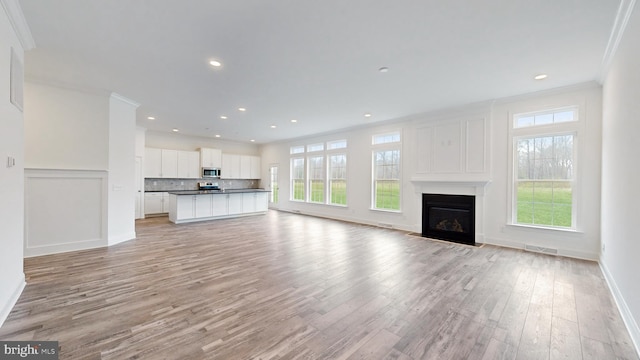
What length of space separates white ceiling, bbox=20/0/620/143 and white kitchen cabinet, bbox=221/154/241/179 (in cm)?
495

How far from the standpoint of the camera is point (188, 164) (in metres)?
8.86

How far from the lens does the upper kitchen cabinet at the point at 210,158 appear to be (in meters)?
9.12

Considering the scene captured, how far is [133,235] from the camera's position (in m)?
5.14

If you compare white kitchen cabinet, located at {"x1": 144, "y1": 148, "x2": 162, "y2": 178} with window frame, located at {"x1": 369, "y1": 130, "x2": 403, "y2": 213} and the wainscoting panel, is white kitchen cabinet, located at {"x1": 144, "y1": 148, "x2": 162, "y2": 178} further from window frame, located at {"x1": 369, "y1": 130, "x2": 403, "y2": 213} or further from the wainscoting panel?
window frame, located at {"x1": 369, "y1": 130, "x2": 403, "y2": 213}

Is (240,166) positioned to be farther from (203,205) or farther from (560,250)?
(560,250)

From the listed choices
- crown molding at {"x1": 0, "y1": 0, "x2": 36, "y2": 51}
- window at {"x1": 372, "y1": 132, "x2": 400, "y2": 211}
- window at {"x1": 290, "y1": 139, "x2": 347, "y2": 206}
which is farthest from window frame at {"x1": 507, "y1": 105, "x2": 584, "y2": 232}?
crown molding at {"x1": 0, "y1": 0, "x2": 36, "y2": 51}

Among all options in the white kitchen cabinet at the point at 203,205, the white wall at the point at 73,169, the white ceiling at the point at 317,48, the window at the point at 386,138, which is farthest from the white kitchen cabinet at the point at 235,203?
the window at the point at 386,138

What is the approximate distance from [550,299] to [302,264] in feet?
9.74

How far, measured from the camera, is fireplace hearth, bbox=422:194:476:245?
17.0 ft

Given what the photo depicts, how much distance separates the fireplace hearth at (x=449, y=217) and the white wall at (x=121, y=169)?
640cm

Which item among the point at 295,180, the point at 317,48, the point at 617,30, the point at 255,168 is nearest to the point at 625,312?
the point at 617,30

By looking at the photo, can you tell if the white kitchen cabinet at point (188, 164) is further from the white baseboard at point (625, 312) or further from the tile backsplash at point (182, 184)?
the white baseboard at point (625, 312)

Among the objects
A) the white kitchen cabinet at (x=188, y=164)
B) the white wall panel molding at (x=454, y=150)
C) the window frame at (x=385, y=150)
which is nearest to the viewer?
the white wall panel molding at (x=454, y=150)

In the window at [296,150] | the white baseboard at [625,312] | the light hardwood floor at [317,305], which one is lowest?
the light hardwood floor at [317,305]
